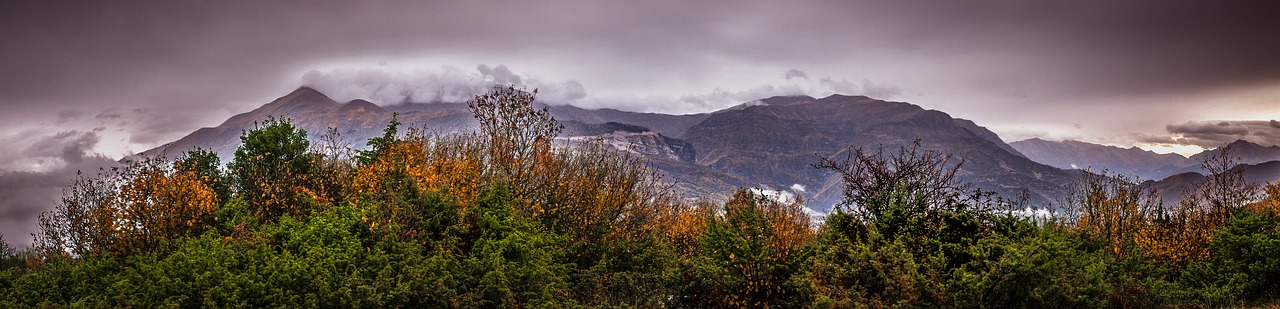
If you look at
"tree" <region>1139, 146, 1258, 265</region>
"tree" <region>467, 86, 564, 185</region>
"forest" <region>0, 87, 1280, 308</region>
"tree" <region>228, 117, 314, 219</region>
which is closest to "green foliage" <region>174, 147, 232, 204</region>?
"tree" <region>228, 117, 314, 219</region>

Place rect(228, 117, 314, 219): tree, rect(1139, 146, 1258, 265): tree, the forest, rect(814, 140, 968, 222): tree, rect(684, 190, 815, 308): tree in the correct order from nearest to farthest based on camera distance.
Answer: the forest, rect(684, 190, 815, 308): tree, rect(814, 140, 968, 222): tree, rect(228, 117, 314, 219): tree, rect(1139, 146, 1258, 265): tree

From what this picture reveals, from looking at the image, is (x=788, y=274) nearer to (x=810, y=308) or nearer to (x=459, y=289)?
(x=810, y=308)

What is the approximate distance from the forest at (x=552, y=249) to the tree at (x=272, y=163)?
0.43 metres

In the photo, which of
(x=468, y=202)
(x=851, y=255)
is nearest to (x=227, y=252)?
(x=468, y=202)

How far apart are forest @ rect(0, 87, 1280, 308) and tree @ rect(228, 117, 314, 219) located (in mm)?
433

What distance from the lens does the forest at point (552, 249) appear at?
1513 cm

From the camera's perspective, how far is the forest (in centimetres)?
1513

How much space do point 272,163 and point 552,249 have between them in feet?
67.1

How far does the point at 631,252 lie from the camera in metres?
24.1

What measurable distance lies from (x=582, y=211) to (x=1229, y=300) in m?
22.9

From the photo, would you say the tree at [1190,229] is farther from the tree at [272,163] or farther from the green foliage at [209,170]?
the green foliage at [209,170]

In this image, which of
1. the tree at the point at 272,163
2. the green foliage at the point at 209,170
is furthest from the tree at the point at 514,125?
the green foliage at the point at 209,170

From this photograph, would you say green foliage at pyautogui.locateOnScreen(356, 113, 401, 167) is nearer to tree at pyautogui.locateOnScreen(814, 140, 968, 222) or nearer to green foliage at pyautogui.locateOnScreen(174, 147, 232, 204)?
green foliage at pyautogui.locateOnScreen(174, 147, 232, 204)

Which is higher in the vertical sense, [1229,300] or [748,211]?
[748,211]
